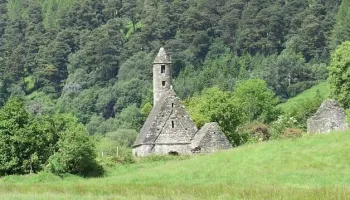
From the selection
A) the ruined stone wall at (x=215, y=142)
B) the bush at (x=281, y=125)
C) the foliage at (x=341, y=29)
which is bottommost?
the ruined stone wall at (x=215, y=142)

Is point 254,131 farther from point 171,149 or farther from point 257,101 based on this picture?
point 257,101

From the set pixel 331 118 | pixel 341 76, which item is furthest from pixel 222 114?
pixel 341 76

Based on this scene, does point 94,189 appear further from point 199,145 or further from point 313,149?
point 199,145

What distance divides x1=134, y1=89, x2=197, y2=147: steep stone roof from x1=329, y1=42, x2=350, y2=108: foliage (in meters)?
28.0

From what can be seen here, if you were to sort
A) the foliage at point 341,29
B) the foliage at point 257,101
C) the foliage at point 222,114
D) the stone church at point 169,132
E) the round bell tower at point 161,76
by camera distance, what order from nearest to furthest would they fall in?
the stone church at point 169,132 < the foliage at point 222,114 < the round bell tower at point 161,76 < the foliage at point 257,101 < the foliage at point 341,29

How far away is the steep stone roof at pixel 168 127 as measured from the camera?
70.4m

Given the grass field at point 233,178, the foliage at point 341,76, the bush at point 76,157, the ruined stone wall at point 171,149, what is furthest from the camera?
the foliage at point 341,76

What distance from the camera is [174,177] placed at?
48.4 meters

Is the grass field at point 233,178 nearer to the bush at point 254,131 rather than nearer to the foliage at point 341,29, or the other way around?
the bush at point 254,131

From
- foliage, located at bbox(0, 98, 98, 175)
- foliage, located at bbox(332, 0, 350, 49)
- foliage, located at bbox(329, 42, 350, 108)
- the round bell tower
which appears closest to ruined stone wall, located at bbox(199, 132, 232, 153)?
foliage, located at bbox(0, 98, 98, 175)

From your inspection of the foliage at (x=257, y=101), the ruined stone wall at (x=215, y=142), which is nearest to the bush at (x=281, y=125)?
the ruined stone wall at (x=215, y=142)

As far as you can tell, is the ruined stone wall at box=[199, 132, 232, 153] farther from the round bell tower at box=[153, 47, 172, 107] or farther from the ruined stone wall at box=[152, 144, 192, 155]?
the round bell tower at box=[153, 47, 172, 107]

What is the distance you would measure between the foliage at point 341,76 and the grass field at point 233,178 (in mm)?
37559

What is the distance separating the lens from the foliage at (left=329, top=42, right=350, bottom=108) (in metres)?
92.1
